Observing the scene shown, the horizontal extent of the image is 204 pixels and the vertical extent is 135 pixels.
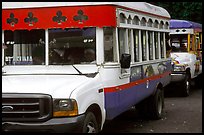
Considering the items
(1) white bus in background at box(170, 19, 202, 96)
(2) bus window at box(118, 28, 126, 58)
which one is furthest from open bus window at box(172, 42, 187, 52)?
(2) bus window at box(118, 28, 126, 58)

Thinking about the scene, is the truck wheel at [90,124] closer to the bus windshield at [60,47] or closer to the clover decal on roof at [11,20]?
the bus windshield at [60,47]

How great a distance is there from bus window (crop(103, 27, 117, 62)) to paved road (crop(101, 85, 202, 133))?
189 cm

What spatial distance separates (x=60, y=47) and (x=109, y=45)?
79 cm

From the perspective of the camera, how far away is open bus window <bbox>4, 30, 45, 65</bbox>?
21.2 feet

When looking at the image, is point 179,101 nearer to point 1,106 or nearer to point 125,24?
point 125,24

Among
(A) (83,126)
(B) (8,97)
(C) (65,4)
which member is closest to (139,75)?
(C) (65,4)

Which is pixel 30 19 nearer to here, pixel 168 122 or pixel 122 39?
pixel 122 39

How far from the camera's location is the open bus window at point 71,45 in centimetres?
634

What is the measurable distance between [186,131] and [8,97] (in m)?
4.00

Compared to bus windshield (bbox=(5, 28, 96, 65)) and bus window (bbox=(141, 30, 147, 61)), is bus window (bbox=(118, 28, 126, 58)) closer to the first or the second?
bus windshield (bbox=(5, 28, 96, 65))

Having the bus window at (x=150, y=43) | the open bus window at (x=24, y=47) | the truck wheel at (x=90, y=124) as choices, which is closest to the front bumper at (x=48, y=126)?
the truck wheel at (x=90, y=124)

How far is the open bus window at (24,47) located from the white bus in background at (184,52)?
7562mm

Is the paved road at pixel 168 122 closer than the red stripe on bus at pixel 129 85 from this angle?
No

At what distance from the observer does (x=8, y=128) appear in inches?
200
